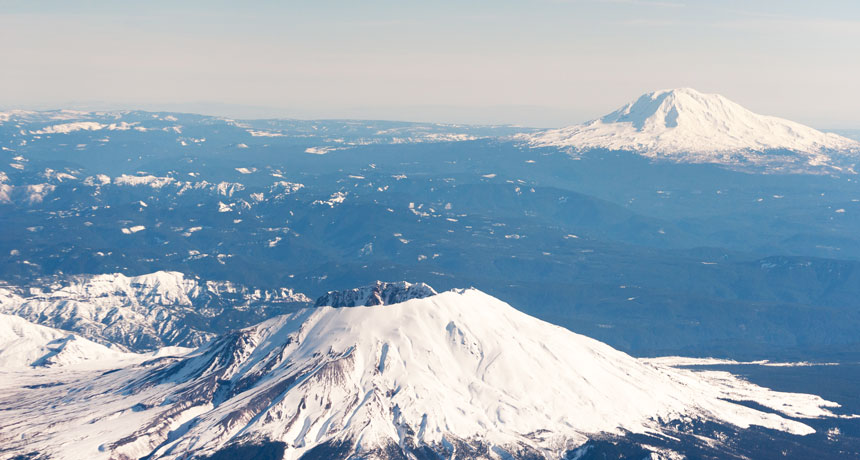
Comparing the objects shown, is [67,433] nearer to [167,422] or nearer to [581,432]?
[167,422]

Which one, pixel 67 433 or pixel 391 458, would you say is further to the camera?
pixel 67 433

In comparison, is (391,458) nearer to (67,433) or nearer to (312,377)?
(312,377)

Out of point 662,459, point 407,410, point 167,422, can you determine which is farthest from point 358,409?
point 662,459

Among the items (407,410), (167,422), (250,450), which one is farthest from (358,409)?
(167,422)

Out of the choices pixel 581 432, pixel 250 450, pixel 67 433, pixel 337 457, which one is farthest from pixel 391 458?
pixel 67 433

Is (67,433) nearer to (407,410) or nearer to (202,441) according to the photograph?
(202,441)

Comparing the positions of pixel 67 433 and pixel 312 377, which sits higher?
pixel 312 377

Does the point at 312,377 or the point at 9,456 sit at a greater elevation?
the point at 312,377

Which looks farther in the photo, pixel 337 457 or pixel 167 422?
pixel 167 422
